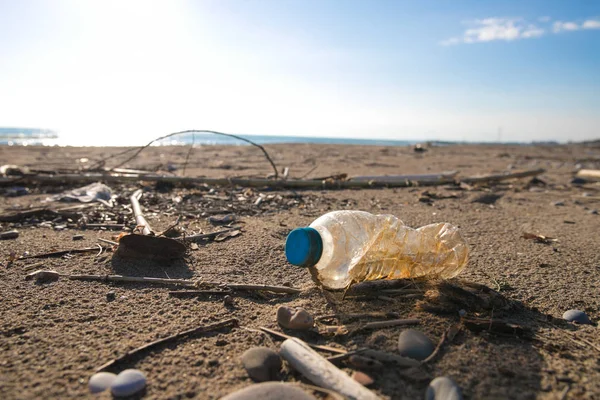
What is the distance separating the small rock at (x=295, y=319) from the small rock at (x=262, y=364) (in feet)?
0.63

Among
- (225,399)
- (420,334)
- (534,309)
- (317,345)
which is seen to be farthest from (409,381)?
(534,309)

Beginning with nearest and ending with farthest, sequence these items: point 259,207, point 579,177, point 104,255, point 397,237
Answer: point 397,237 → point 104,255 → point 259,207 → point 579,177

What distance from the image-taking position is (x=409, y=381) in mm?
1297

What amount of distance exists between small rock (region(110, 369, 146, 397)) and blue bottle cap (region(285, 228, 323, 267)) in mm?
725

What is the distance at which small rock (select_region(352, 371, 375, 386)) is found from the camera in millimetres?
1277

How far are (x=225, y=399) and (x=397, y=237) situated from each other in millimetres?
1301

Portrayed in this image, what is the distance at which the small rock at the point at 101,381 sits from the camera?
4.08 feet

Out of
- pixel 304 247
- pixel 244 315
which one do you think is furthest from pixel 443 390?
pixel 244 315

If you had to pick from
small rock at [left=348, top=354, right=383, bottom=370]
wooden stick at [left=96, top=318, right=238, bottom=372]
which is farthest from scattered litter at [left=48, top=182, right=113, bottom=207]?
small rock at [left=348, top=354, right=383, bottom=370]

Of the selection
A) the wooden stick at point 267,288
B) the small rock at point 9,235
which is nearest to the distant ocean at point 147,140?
the small rock at point 9,235

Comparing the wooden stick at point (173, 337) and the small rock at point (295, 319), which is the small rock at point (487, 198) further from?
the wooden stick at point (173, 337)

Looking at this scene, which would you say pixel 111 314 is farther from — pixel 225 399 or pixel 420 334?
pixel 420 334

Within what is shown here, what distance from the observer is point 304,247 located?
1.71m

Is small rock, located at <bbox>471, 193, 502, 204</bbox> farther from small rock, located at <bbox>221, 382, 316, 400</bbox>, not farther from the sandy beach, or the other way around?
small rock, located at <bbox>221, 382, 316, 400</bbox>
